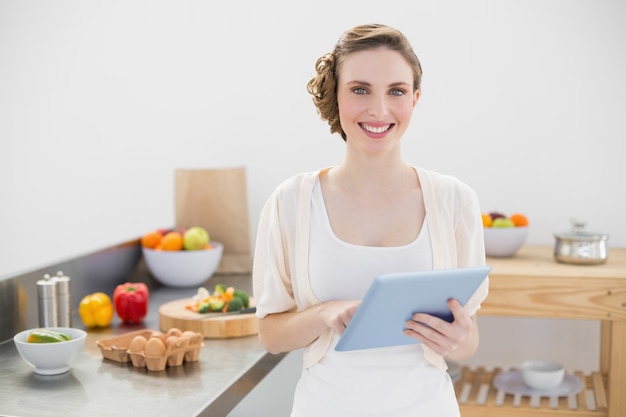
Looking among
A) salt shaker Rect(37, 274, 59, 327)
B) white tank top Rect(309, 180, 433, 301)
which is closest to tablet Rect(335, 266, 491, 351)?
white tank top Rect(309, 180, 433, 301)

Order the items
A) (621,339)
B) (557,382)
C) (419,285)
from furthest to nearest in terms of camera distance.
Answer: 1. (557,382)
2. (621,339)
3. (419,285)

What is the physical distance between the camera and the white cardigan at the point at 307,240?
1.45 m

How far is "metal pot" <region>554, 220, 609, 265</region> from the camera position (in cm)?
247

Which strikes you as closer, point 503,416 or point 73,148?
point 503,416

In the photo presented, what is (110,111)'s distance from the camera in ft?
10.4

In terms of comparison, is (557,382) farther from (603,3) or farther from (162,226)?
(162,226)

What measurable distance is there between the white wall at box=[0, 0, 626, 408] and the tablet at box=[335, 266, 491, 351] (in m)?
1.61

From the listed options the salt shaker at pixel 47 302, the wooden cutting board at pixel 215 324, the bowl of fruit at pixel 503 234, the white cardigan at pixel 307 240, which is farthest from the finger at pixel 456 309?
the bowl of fruit at pixel 503 234

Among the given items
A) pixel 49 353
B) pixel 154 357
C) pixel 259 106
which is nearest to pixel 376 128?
pixel 154 357

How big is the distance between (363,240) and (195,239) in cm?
133

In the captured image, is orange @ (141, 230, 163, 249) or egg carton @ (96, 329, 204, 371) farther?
orange @ (141, 230, 163, 249)

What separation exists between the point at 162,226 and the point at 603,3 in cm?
179

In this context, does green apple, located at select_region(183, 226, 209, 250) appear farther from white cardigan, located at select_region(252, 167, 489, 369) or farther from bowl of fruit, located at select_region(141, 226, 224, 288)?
white cardigan, located at select_region(252, 167, 489, 369)

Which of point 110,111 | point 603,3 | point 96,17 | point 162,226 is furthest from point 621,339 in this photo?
point 96,17
